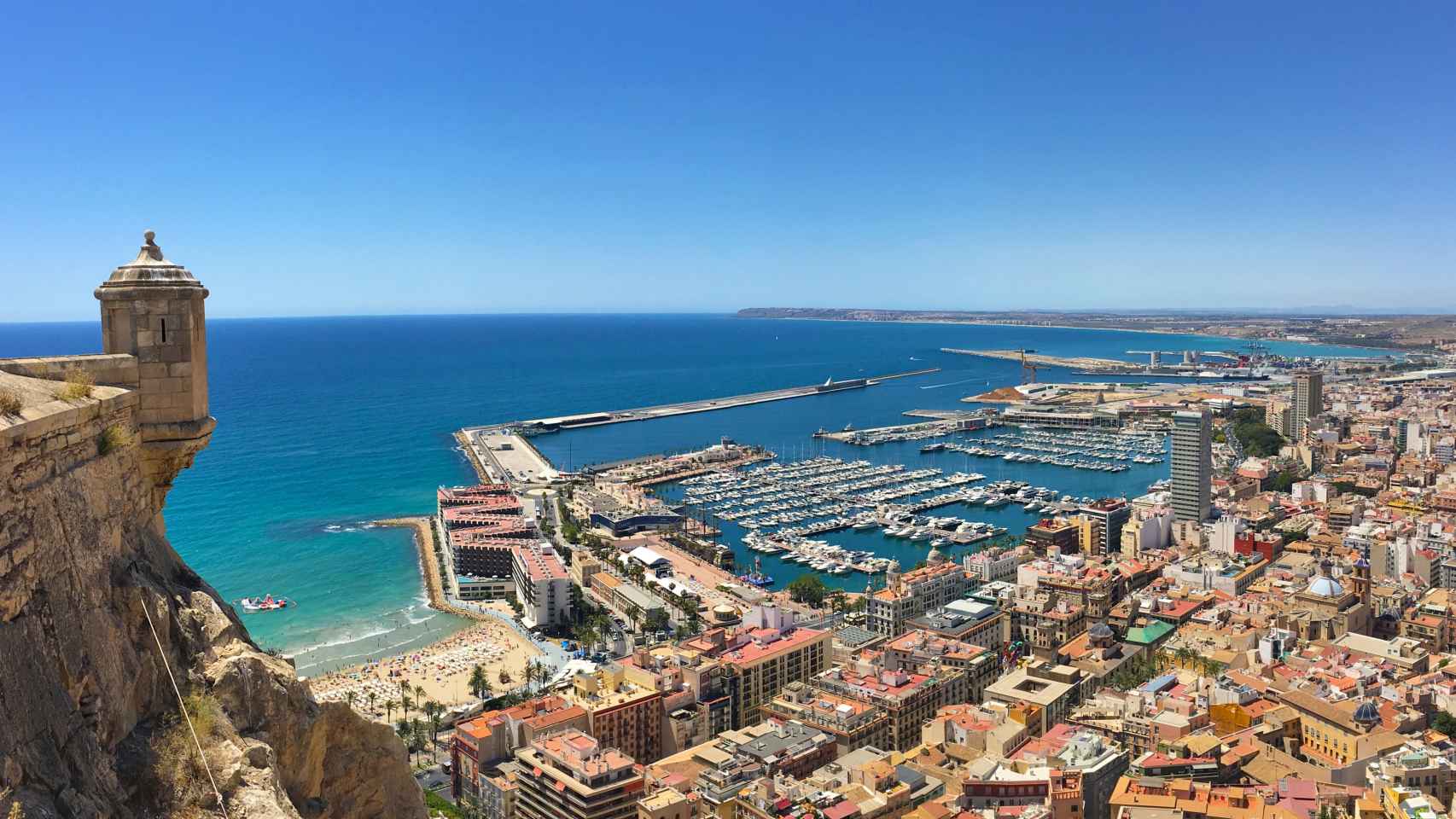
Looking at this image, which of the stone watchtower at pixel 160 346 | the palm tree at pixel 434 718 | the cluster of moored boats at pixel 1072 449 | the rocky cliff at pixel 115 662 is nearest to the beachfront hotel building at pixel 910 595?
the palm tree at pixel 434 718

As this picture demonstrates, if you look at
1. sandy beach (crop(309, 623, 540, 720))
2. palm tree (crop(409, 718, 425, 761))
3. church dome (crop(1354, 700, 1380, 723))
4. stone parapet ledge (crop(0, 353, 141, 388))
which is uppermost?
stone parapet ledge (crop(0, 353, 141, 388))

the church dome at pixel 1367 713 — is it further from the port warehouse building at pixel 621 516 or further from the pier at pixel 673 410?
the pier at pixel 673 410

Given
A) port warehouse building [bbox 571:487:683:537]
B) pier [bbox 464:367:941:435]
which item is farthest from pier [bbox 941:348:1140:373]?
port warehouse building [bbox 571:487:683:537]

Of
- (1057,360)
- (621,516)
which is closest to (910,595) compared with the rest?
(621,516)

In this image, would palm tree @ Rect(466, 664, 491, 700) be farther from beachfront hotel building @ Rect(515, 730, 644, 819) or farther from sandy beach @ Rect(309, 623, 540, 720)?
beachfront hotel building @ Rect(515, 730, 644, 819)

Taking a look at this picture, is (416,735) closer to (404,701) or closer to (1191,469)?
(404,701)

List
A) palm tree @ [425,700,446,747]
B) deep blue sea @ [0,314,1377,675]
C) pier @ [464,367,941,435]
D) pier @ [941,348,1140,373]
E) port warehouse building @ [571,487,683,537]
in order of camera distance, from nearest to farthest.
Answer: palm tree @ [425,700,446,747]
deep blue sea @ [0,314,1377,675]
port warehouse building @ [571,487,683,537]
pier @ [464,367,941,435]
pier @ [941,348,1140,373]
